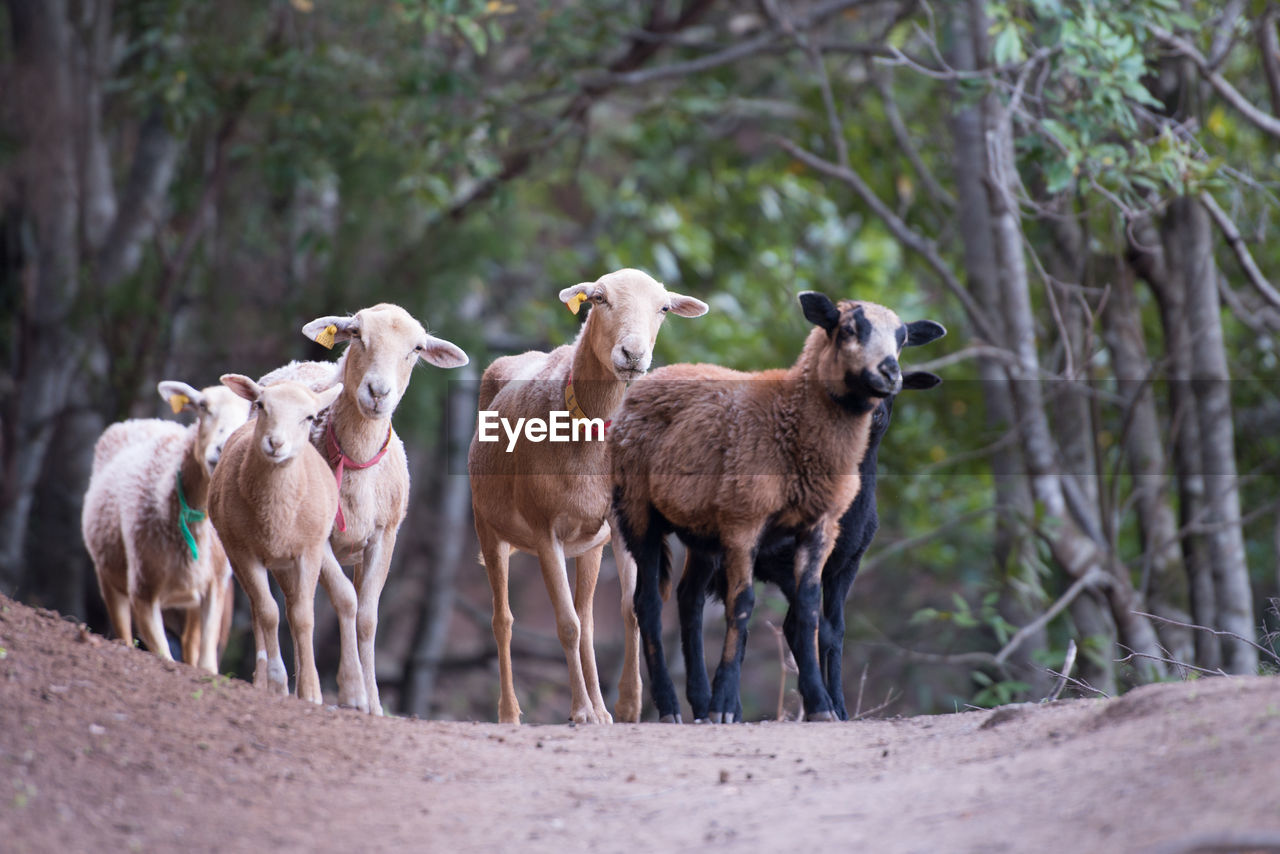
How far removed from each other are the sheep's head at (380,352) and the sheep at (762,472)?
1226 millimetres

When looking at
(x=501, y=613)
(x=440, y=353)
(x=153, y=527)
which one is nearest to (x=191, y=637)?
(x=153, y=527)

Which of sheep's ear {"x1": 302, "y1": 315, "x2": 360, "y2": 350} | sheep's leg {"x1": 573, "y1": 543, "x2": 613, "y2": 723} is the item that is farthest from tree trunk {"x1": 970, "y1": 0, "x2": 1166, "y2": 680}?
sheep's ear {"x1": 302, "y1": 315, "x2": 360, "y2": 350}

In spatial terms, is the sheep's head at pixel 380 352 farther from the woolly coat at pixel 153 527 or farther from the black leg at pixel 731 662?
the black leg at pixel 731 662

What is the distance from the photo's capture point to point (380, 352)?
22.9ft

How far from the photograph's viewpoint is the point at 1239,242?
34.0 feet

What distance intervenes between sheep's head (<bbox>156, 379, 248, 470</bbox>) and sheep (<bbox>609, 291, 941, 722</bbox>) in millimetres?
2461

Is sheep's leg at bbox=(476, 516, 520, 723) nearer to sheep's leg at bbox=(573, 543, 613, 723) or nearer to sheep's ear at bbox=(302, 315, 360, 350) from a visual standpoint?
sheep's leg at bbox=(573, 543, 613, 723)

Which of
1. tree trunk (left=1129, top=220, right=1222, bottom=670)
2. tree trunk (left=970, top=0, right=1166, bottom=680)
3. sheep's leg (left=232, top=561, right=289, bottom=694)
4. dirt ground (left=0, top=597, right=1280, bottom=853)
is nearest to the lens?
dirt ground (left=0, top=597, right=1280, bottom=853)

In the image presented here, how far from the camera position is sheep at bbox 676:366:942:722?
6984mm

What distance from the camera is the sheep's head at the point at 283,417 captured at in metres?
6.40

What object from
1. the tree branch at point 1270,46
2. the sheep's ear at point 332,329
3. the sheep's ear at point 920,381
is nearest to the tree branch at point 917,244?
the tree branch at point 1270,46

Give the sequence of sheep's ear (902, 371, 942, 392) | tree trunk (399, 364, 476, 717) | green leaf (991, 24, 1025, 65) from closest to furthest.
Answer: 1. sheep's ear (902, 371, 942, 392)
2. green leaf (991, 24, 1025, 65)
3. tree trunk (399, 364, 476, 717)

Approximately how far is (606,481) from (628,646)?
3.07 feet

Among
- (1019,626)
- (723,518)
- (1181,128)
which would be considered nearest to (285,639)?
(1019,626)
